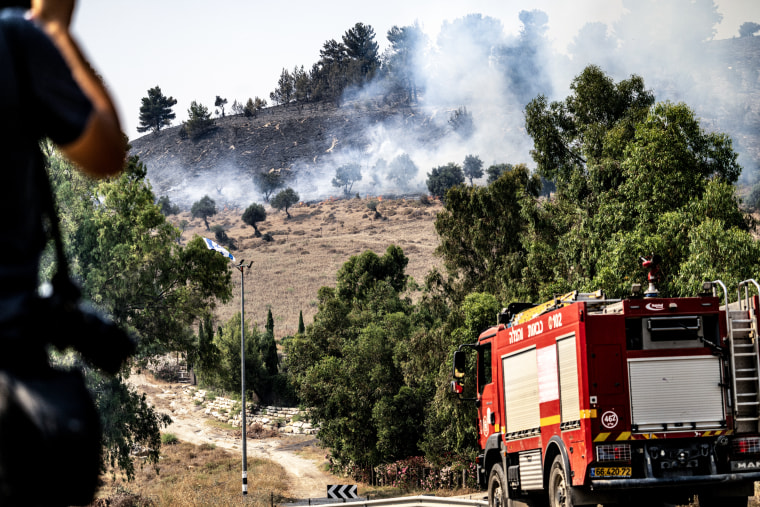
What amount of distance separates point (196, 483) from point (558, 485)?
1274 inches

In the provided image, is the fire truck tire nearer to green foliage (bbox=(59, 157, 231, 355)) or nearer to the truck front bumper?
the truck front bumper

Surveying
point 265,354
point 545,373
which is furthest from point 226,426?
point 545,373

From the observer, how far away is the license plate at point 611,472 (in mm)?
13523

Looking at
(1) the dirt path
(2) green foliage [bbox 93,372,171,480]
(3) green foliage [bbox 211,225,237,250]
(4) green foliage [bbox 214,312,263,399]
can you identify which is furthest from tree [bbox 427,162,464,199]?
(2) green foliage [bbox 93,372,171,480]

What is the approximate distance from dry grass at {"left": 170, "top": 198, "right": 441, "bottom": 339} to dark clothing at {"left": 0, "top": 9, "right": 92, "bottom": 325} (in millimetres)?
93469

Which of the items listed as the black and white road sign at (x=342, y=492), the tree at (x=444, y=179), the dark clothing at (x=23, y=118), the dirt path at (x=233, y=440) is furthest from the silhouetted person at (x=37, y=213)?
the tree at (x=444, y=179)

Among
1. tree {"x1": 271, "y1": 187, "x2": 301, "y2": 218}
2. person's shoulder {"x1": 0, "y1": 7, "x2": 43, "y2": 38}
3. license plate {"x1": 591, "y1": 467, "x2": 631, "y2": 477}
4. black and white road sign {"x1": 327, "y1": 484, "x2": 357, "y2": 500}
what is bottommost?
black and white road sign {"x1": 327, "y1": 484, "x2": 357, "y2": 500}

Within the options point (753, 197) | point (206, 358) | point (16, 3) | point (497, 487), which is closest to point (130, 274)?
point (206, 358)

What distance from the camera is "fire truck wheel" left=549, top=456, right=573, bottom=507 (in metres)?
14.5

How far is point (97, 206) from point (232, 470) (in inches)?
825

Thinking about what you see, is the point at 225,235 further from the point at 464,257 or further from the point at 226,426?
the point at 464,257

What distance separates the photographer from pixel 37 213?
1940 millimetres

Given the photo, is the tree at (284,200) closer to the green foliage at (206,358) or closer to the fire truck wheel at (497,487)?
the green foliage at (206,358)

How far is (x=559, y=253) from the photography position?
38.9 m
